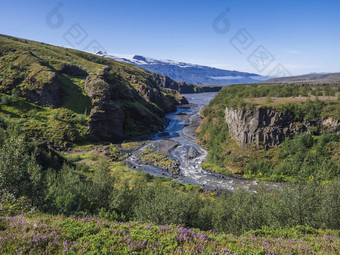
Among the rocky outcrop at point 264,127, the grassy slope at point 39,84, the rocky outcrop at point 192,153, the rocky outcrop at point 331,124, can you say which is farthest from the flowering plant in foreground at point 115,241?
the grassy slope at point 39,84

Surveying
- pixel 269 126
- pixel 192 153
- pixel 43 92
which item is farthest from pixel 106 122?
pixel 269 126

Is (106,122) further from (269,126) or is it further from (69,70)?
(269,126)

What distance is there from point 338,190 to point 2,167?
115 feet

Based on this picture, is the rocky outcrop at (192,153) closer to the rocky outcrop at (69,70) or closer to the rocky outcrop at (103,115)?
the rocky outcrop at (103,115)

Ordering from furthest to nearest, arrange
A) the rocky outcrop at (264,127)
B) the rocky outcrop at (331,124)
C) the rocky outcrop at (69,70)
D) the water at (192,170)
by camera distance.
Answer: the rocky outcrop at (69,70) → the rocky outcrop at (264,127) → the rocky outcrop at (331,124) → the water at (192,170)

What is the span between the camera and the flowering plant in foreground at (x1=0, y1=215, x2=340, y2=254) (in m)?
9.37

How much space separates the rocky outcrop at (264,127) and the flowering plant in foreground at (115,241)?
176 ft

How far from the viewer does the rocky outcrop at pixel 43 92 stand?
96562 millimetres

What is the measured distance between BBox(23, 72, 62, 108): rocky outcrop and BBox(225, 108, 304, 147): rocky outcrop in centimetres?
9415

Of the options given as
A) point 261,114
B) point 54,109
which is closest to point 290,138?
point 261,114

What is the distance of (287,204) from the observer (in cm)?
2003

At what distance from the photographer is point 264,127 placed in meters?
62.0

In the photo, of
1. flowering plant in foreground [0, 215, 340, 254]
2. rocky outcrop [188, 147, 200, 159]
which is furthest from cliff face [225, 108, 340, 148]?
flowering plant in foreground [0, 215, 340, 254]

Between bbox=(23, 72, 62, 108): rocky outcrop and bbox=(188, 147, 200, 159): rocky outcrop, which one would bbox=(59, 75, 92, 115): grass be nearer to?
bbox=(23, 72, 62, 108): rocky outcrop
